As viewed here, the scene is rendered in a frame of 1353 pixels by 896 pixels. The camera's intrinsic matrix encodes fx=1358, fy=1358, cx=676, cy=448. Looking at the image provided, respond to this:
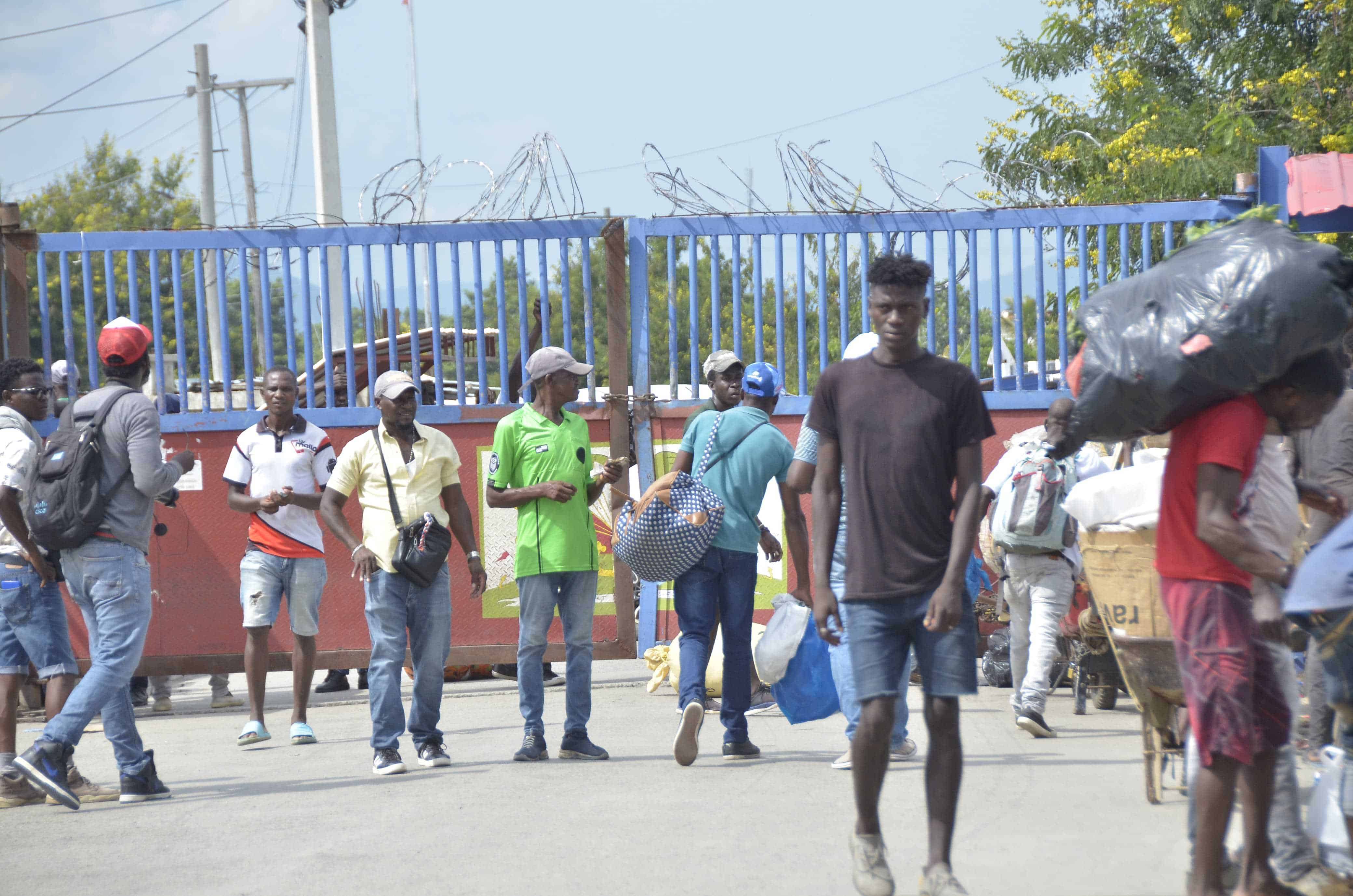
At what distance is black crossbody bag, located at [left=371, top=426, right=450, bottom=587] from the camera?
6.27 meters

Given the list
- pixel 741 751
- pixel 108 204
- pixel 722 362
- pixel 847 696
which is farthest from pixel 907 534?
pixel 108 204

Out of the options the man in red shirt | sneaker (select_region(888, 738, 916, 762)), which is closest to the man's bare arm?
the man in red shirt

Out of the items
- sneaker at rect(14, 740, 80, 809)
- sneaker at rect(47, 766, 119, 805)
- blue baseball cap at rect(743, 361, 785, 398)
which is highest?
blue baseball cap at rect(743, 361, 785, 398)

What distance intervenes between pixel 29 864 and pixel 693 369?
4.88m

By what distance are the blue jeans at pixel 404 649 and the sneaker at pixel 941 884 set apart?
9.92 ft

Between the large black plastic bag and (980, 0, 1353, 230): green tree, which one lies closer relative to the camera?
the large black plastic bag

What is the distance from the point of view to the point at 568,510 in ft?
21.1

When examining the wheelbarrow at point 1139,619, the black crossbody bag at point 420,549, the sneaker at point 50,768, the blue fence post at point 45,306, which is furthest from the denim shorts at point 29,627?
the wheelbarrow at point 1139,619

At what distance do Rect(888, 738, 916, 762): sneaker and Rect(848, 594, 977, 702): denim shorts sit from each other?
211cm

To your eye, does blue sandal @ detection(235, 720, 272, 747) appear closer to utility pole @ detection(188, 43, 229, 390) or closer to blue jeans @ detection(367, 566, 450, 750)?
blue jeans @ detection(367, 566, 450, 750)

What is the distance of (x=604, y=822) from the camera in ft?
17.0

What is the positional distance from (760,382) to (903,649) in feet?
8.64

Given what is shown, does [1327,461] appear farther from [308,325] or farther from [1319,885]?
[308,325]

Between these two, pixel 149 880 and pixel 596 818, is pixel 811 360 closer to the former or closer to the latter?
pixel 596 818
